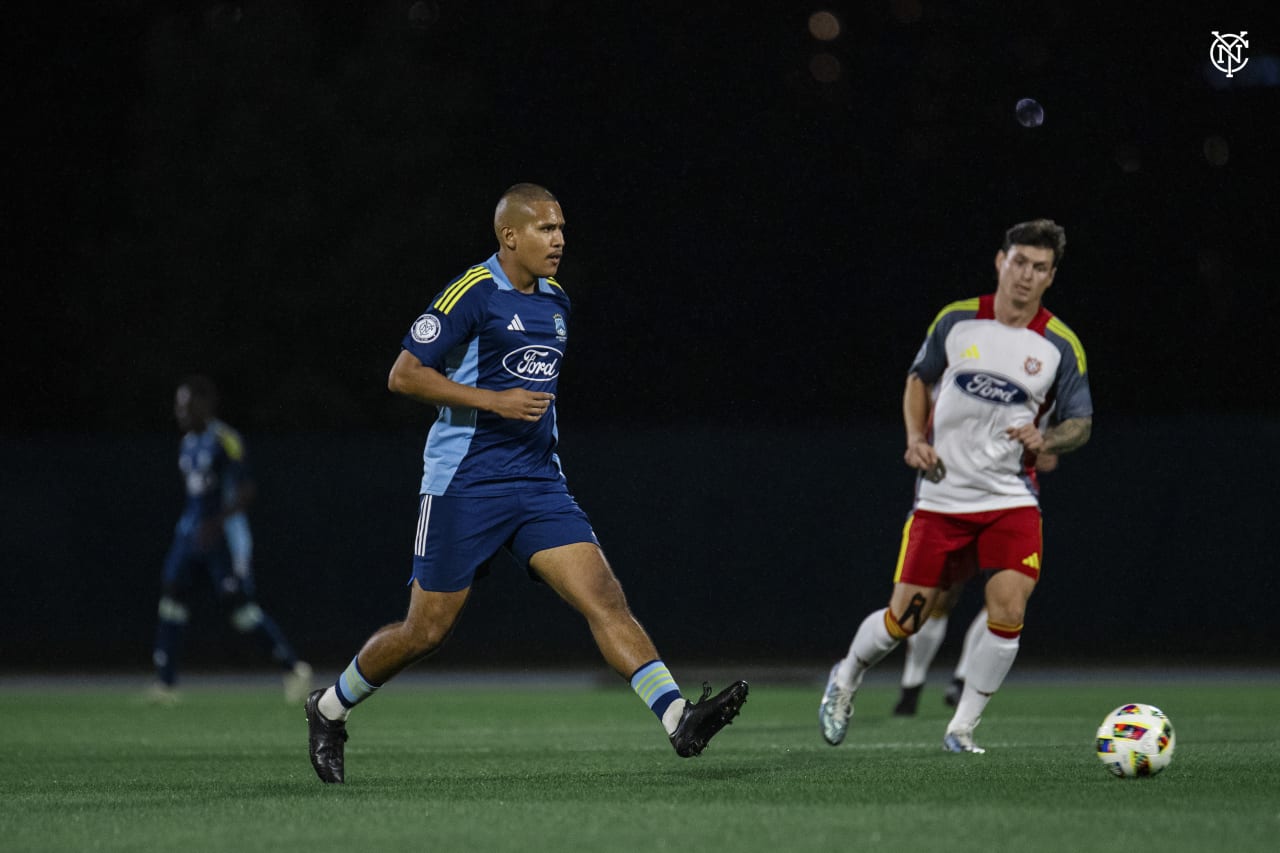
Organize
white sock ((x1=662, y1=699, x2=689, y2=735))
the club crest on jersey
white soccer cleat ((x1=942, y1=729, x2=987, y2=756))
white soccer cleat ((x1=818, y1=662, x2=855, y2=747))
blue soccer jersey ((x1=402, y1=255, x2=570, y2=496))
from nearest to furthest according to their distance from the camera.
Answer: white sock ((x1=662, y1=699, x2=689, y2=735)), the club crest on jersey, blue soccer jersey ((x1=402, y1=255, x2=570, y2=496)), white soccer cleat ((x1=942, y1=729, x2=987, y2=756)), white soccer cleat ((x1=818, y1=662, x2=855, y2=747))

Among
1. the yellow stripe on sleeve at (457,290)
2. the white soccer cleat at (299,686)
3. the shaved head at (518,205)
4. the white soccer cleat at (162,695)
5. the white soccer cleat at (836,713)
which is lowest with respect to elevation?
the white soccer cleat at (162,695)

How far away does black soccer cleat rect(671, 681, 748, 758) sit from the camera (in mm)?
7219

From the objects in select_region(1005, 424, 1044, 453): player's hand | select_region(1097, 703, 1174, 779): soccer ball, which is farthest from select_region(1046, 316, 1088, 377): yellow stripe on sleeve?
select_region(1097, 703, 1174, 779): soccer ball

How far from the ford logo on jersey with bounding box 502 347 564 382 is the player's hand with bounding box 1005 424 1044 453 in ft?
8.41

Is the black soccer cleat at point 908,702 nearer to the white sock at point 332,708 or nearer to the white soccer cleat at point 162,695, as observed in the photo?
the white sock at point 332,708

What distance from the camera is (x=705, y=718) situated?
286 inches

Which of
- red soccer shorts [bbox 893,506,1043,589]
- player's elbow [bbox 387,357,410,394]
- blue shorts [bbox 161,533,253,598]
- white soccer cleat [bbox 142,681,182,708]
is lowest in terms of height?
white soccer cleat [bbox 142,681,182,708]

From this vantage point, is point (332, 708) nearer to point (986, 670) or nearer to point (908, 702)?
point (986, 670)

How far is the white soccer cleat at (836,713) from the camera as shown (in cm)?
970

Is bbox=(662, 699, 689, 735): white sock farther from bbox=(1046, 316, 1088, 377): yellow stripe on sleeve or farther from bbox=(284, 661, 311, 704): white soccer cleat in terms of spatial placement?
bbox=(284, 661, 311, 704): white soccer cleat

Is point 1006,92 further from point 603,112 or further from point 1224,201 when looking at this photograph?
point 603,112

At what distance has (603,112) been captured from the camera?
3259 centimetres

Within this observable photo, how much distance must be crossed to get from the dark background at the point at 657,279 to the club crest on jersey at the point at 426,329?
14.3 meters

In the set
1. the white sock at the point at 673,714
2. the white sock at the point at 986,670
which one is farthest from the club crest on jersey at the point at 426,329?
the white sock at the point at 986,670
